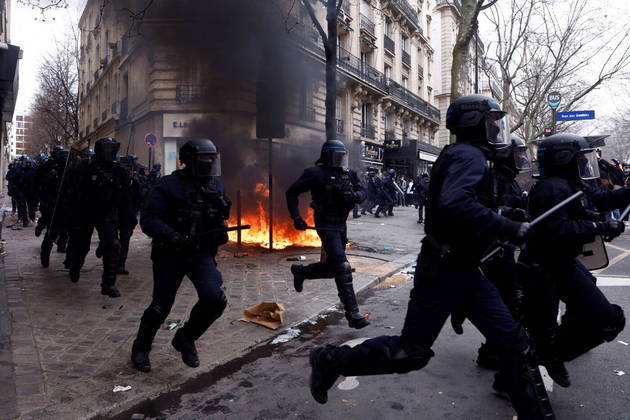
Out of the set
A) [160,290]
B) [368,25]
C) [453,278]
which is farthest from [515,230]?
[368,25]

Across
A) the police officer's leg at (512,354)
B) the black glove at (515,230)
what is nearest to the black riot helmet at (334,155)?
the police officer's leg at (512,354)

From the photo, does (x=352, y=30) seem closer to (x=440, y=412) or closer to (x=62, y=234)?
(x=62, y=234)

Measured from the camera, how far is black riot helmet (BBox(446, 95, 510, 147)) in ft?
8.04

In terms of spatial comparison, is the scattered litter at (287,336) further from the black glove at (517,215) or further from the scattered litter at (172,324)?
the black glove at (517,215)

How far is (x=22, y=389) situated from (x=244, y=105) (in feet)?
23.8

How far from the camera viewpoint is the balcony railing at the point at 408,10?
2893 centimetres

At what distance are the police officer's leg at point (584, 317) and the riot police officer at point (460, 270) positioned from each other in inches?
33.6

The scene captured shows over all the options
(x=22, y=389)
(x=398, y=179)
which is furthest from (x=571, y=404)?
(x=398, y=179)

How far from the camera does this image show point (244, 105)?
31.4 ft

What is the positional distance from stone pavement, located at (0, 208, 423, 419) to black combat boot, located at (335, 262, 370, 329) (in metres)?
0.53

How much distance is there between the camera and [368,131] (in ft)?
88.5

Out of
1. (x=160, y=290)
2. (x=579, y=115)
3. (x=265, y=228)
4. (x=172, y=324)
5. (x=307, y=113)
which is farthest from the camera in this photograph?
(x=579, y=115)

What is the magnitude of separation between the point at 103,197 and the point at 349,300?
2.87m

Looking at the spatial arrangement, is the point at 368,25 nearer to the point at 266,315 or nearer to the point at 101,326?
the point at 266,315
